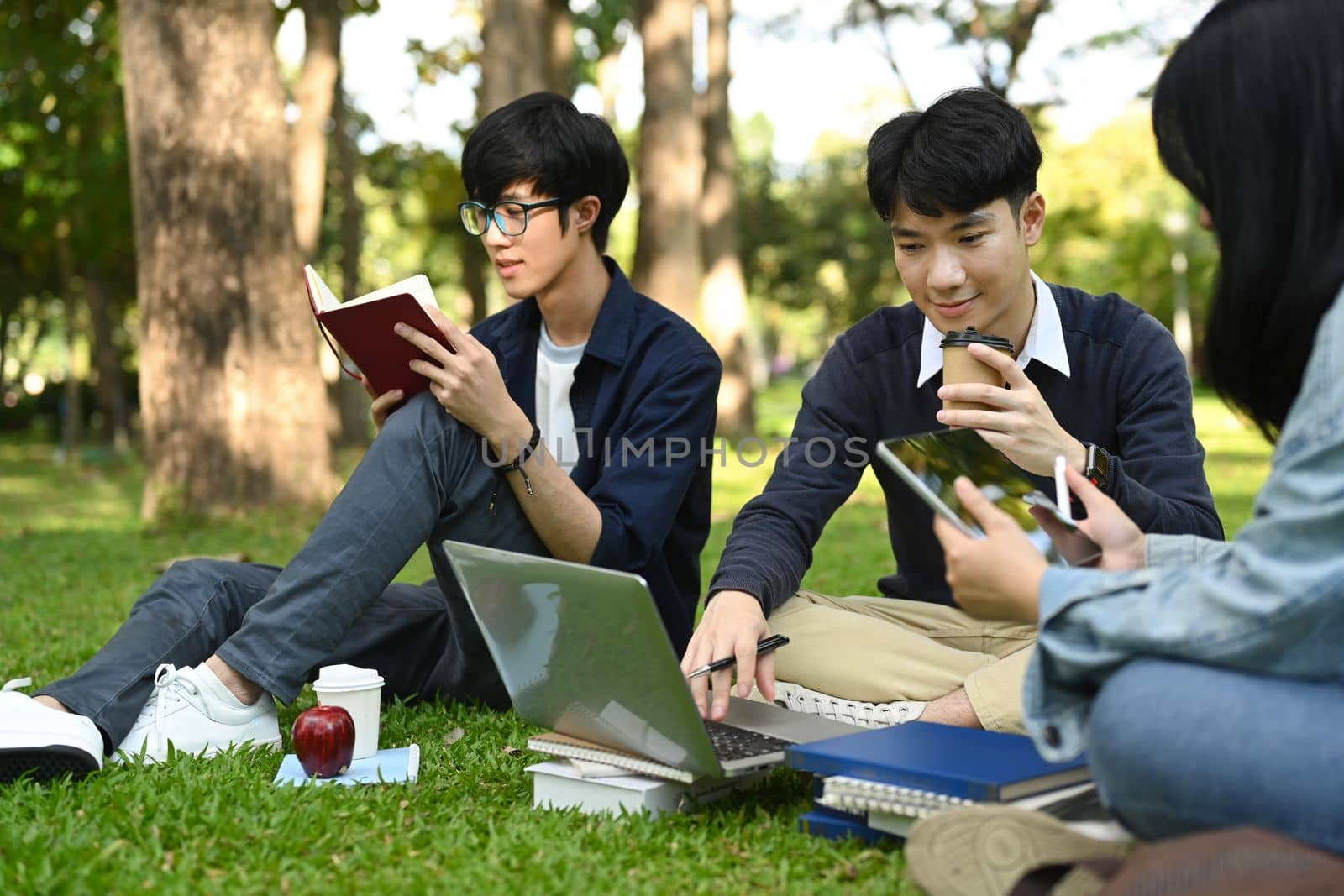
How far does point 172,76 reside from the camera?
785 cm

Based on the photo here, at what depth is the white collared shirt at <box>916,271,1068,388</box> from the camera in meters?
3.24

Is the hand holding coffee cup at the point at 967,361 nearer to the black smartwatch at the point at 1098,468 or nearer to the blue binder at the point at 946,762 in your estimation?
the black smartwatch at the point at 1098,468

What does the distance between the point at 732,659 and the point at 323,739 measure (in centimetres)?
93

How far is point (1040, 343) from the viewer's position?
3.25 metres

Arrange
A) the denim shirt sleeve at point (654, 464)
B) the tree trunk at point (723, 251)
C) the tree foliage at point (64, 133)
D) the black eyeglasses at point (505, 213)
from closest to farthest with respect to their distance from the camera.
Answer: the denim shirt sleeve at point (654, 464), the black eyeglasses at point (505, 213), the tree foliage at point (64, 133), the tree trunk at point (723, 251)

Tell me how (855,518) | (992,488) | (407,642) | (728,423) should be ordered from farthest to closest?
(728,423) → (855,518) → (407,642) → (992,488)

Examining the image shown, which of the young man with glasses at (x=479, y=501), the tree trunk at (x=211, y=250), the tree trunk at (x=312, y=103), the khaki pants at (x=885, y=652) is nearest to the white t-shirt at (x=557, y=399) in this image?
the young man with glasses at (x=479, y=501)

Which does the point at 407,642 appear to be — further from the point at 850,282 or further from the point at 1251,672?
the point at 850,282

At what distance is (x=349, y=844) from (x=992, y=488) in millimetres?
1399

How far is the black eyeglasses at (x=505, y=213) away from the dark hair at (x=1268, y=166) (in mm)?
1917

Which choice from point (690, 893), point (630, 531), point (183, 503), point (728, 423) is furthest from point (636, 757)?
point (728, 423)

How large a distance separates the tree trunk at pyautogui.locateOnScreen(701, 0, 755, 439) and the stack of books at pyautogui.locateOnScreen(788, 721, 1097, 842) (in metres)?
13.2

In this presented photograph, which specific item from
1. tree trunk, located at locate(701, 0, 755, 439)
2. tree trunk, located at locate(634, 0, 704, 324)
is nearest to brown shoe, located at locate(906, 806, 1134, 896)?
tree trunk, located at locate(634, 0, 704, 324)

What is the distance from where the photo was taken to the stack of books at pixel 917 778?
2262 millimetres
